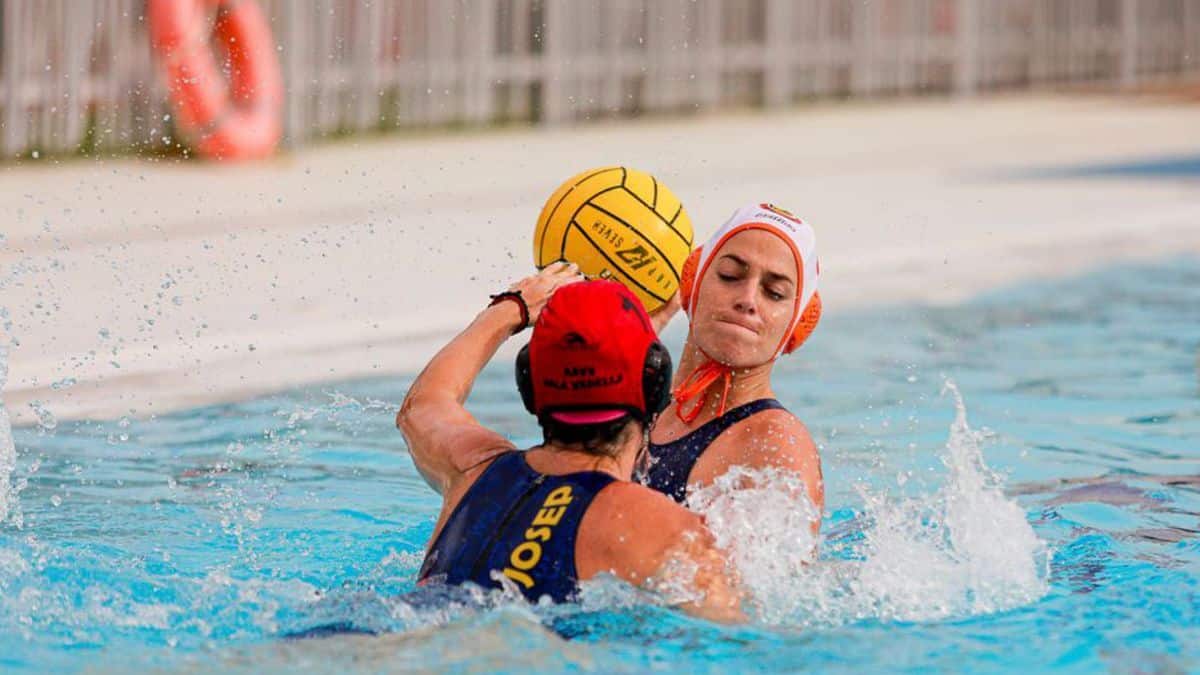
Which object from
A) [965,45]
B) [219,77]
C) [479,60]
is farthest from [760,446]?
Result: [965,45]

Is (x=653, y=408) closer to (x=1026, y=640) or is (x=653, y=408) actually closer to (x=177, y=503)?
(x=1026, y=640)

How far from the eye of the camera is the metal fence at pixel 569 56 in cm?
1416

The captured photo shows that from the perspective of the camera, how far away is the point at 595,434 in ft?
12.9

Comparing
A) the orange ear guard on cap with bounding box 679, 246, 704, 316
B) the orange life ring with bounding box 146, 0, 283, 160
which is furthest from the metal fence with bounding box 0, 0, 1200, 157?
A: the orange ear guard on cap with bounding box 679, 246, 704, 316

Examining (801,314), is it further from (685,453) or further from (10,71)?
(10,71)

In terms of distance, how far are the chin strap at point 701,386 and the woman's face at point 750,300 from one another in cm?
6

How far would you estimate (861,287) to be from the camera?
10586 millimetres

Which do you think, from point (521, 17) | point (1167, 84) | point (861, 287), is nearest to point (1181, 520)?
point (861, 287)

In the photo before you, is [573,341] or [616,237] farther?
[616,237]

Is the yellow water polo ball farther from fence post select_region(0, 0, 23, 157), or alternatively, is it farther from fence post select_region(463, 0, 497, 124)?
fence post select_region(463, 0, 497, 124)

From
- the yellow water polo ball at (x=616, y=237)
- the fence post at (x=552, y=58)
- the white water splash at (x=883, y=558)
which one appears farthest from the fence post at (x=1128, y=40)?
the yellow water polo ball at (x=616, y=237)

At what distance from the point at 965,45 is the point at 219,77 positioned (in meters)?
11.1

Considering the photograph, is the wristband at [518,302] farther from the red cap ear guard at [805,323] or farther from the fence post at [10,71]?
the fence post at [10,71]

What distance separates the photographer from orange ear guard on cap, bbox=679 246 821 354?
16.0 feet
